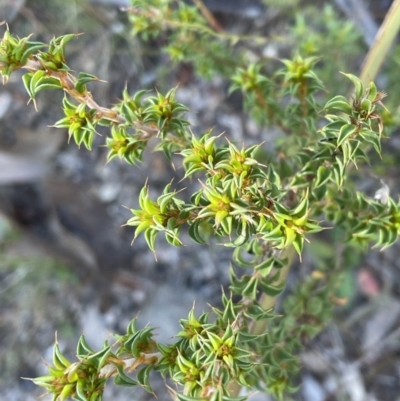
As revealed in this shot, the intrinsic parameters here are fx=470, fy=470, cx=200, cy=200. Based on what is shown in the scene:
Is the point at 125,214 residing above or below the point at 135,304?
above

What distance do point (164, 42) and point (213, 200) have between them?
4.66ft

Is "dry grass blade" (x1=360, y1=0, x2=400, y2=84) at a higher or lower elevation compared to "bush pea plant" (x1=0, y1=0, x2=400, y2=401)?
higher

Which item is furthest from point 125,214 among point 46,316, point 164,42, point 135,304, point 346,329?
point 346,329

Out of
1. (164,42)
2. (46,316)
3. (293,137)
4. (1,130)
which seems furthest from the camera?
(46,316)

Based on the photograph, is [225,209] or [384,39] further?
[384,39]

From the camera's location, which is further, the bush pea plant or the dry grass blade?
the dry grass blade

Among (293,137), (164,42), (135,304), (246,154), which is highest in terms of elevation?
(246,154)

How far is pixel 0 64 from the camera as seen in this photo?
0.71m

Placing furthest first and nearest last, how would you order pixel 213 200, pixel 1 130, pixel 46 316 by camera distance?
pixel 46 316, pixel 1 130, pixel 213 200

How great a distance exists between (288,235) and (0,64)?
50 centimetres

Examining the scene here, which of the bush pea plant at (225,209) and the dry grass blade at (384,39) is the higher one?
the dry grass blade at (384,39)

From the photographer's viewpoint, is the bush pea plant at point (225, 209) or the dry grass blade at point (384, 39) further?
the dry grass blade at point (384, 39)

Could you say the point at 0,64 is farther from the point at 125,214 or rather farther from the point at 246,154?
the point at 125,214

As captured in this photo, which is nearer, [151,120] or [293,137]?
[151,120]
